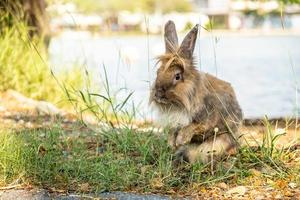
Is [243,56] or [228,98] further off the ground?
[228,98]

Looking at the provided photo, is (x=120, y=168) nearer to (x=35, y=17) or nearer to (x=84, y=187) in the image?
(x=84, y=187)

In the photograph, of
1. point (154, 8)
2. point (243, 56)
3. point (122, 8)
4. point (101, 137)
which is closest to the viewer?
point (101, 137)

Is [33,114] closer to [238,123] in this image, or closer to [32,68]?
[32,68]

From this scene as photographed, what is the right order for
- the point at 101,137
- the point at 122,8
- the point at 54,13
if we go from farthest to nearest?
the point at 122,8 → the point at 54,13 → the point at 101,137

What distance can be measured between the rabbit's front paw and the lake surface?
1.58 metres

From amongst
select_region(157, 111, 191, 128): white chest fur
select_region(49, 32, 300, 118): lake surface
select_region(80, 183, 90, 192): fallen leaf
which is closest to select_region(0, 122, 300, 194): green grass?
select_region(80, 183, 90, 192): fallen leaf

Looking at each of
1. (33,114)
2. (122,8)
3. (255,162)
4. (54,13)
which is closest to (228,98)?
(255,162)

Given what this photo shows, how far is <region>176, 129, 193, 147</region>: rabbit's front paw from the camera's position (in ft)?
13.7

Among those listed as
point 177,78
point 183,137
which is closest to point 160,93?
point 177,78

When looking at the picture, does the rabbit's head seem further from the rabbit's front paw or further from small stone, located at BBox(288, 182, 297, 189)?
small stone, located at BBox(288, 182, 297, 189)

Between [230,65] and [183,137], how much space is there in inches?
325

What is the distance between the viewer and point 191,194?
3.90 metres

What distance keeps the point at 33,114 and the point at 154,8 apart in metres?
20.6

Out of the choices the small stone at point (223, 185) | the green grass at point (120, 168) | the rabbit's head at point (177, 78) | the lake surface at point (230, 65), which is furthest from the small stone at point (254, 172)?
the lake surface at point (230, 65)
